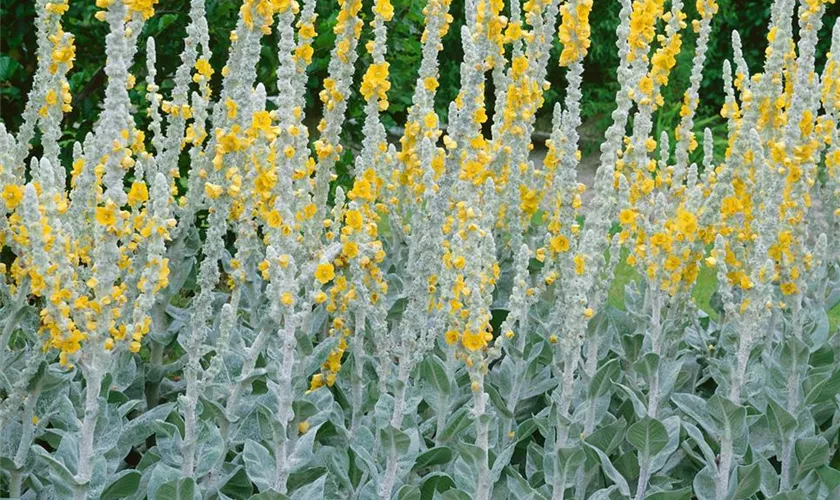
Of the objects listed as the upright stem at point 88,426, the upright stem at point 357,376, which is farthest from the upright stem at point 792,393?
the upright stem at point 88,426

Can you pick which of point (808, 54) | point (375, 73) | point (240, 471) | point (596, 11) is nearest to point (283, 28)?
point (375, 73)

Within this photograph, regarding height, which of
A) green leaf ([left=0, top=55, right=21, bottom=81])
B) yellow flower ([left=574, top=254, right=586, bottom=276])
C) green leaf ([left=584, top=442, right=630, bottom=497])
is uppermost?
green leaf ([left=0, top=55, right=21, bottom=81])

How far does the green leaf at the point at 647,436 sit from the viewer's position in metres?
2.99

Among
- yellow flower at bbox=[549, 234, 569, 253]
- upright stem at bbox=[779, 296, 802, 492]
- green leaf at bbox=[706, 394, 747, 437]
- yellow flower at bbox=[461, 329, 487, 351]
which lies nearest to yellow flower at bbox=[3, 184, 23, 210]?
yellow flower at bbox=[461, 329, 487, 351]

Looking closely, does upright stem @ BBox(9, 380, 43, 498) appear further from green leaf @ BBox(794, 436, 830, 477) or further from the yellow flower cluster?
green leaf @ BBox(794, 436, 830, 477)

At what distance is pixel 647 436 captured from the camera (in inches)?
119

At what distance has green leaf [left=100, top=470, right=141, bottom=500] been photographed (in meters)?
2.75

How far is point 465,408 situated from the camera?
10.1ft

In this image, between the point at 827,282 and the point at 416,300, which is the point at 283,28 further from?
the point at 827,282

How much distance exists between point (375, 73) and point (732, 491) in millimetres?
1578

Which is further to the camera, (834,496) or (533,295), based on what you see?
(533,295)

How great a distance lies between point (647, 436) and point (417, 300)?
2.44 ft

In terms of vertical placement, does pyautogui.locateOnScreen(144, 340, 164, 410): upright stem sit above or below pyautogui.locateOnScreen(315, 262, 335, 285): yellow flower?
below

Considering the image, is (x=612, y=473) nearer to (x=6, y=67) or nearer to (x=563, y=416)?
(x=563, y=416)
